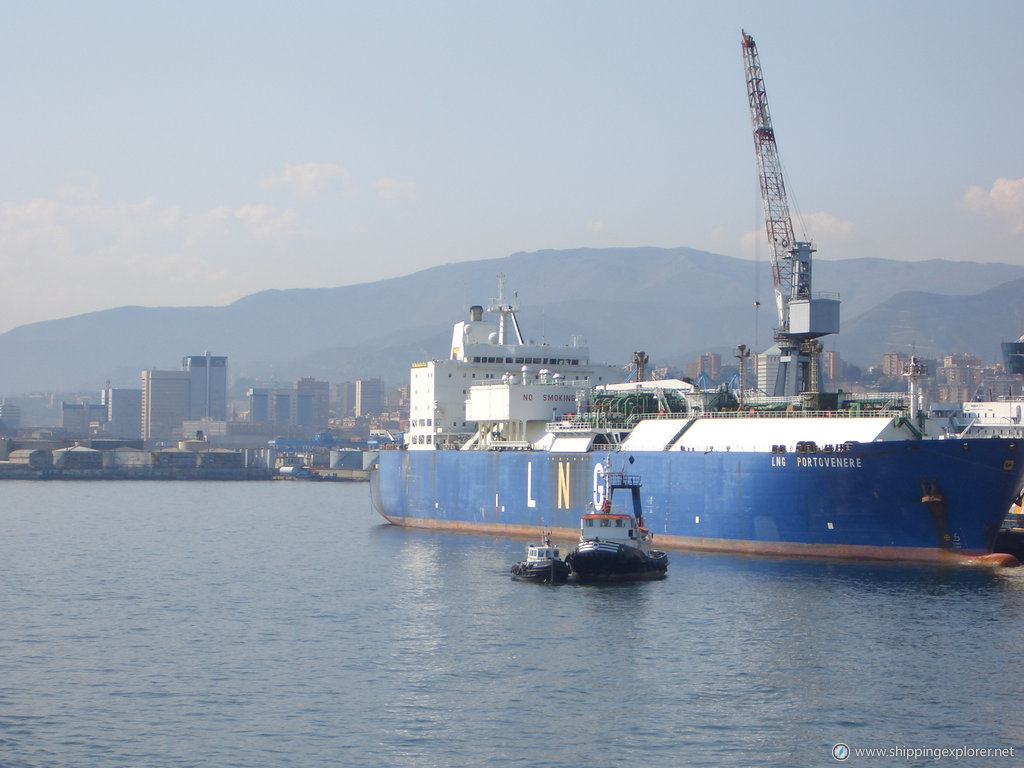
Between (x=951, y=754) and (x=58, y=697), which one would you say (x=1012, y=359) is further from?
(x=58, y=697)

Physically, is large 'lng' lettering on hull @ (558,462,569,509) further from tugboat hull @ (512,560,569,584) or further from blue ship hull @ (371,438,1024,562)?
tugboat hull @ (512,560,569,584)

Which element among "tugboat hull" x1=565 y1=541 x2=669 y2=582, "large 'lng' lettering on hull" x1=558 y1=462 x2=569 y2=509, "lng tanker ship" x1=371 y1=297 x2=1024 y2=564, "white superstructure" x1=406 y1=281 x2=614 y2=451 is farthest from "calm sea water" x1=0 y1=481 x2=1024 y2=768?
"white superstructure" x1=406 y1=281 x2=614 y2=451

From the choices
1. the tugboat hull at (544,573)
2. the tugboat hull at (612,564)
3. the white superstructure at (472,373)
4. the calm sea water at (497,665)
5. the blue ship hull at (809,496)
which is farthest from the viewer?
the white superstructure at (472,373)

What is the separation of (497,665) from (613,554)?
37.2ft

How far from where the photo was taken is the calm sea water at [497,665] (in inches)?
850

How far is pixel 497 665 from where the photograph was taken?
27062mm

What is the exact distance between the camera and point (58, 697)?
2436cm

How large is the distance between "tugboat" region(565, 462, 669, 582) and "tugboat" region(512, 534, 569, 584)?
44 centimetres

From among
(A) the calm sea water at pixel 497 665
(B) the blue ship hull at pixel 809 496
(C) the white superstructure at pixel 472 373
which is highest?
(C) the white superstructure at pixel 472 373

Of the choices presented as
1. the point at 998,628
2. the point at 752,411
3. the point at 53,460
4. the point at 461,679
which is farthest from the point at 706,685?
the point at 53,460

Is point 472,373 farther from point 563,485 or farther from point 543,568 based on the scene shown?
point 543,568

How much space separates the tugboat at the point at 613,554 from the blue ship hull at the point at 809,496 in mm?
5228

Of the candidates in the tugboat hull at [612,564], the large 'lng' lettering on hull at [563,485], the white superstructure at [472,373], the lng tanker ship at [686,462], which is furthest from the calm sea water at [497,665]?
the white superstructure at [472,373]

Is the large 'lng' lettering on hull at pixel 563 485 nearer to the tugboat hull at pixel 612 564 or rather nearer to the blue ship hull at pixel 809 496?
the blue ship hull at pixel 809 496
